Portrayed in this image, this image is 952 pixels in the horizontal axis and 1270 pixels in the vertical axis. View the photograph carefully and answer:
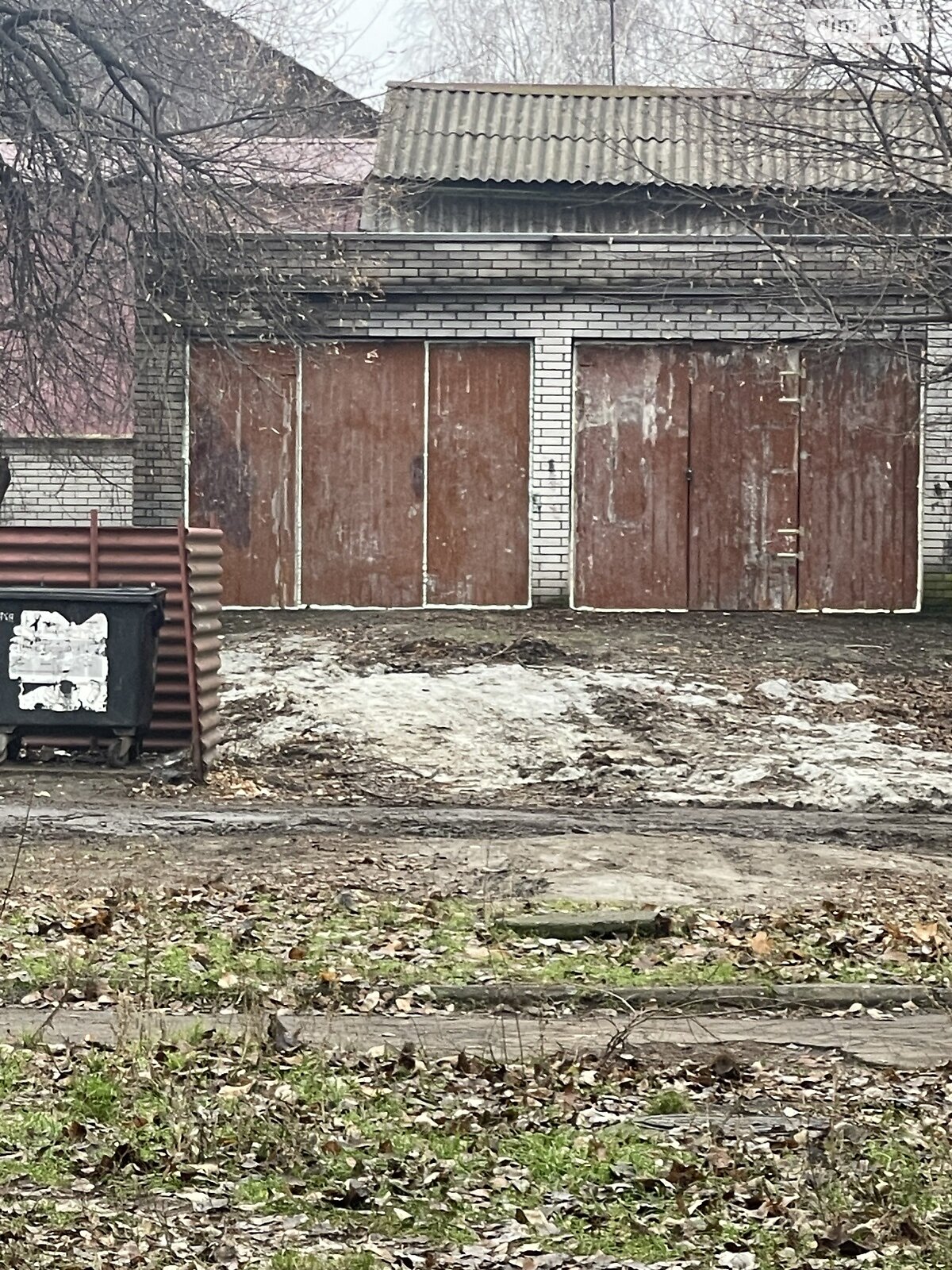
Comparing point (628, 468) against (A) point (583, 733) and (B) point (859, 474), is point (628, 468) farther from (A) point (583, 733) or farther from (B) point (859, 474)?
(A) point (583, 733)

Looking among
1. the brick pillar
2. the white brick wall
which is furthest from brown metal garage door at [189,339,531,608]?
the white brick wall

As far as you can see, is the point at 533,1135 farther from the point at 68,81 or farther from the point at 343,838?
the point at 68,81

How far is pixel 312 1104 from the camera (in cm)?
533

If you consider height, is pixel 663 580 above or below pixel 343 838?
above

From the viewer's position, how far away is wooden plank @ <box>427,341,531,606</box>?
702 inches

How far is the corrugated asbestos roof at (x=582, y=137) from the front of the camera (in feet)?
60.7

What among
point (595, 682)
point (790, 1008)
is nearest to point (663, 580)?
point (595, 682)

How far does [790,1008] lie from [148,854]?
429cm

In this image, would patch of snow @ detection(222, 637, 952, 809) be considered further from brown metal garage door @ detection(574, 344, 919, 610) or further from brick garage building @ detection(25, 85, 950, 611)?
brown metal garage door @ detection(574, 344, 919, 610)

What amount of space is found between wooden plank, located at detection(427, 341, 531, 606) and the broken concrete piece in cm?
1002

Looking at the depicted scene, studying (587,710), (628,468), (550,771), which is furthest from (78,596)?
(628,468)

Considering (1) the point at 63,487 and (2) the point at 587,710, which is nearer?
(2) the point at 587,710

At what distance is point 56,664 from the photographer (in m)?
12.4

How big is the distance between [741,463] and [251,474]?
4.91m
